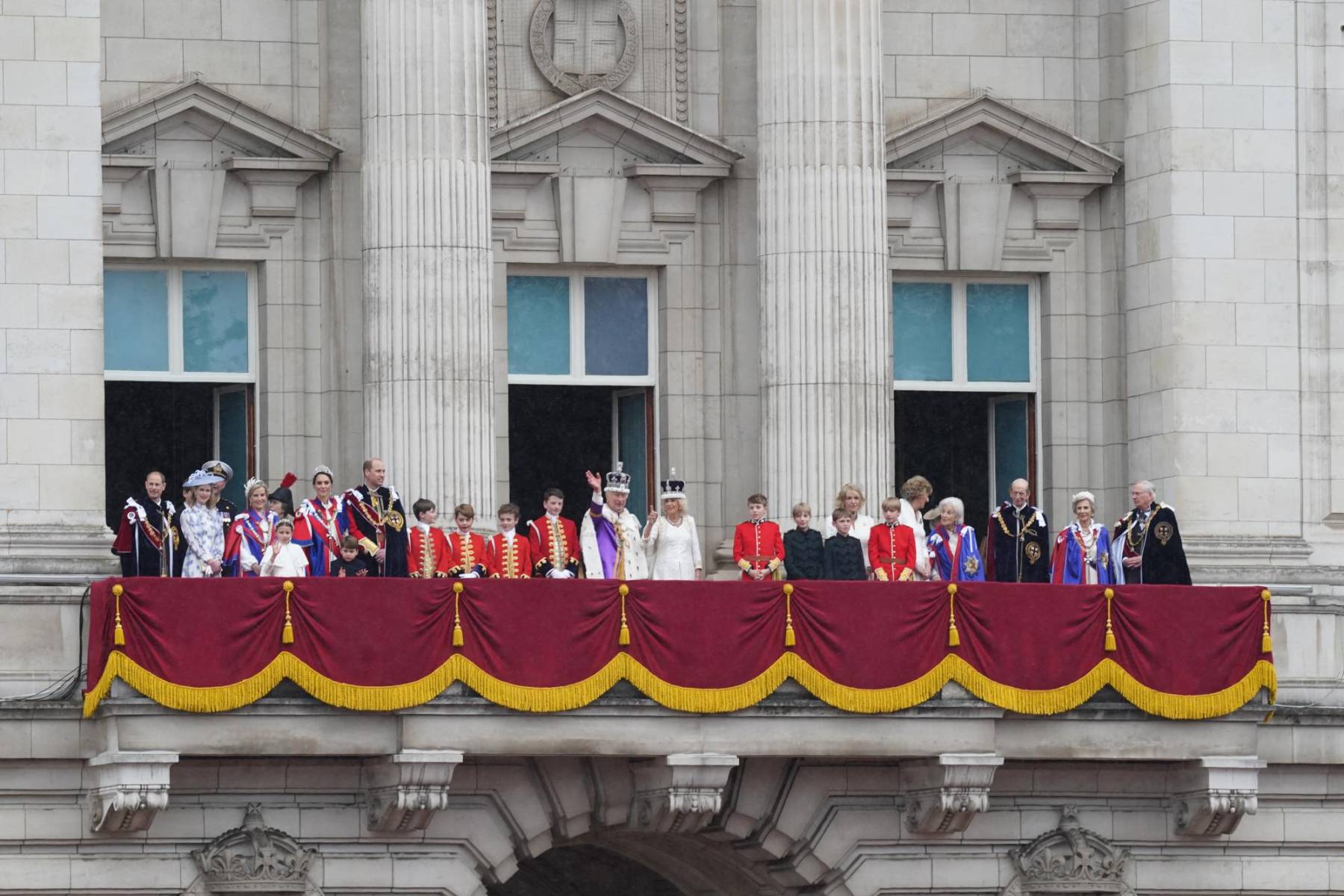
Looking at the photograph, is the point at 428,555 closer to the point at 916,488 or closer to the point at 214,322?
the point at 214,322

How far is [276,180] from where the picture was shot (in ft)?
164

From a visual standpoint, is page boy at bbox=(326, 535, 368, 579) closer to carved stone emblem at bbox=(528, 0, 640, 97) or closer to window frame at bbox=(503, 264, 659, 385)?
window frame at bbox=(503, 264, 659, 385)

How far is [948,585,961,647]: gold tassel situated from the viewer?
46.2m

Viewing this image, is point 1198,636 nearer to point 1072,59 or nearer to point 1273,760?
point 1273,760

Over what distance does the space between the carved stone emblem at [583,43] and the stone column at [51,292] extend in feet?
21.8

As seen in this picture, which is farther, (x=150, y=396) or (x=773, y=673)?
(x=150, y=396)

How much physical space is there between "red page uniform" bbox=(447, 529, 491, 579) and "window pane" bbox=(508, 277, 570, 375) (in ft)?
15.8

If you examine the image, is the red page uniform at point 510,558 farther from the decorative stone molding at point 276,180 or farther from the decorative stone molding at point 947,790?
the decorative stone molding at point 276,180

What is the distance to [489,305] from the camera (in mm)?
48719

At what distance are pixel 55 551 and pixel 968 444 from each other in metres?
13.2

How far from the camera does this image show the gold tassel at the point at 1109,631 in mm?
46812

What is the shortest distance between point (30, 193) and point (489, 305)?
231 inches

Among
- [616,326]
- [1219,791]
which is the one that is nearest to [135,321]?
[616,326]

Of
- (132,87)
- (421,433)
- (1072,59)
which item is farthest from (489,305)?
(1072,59)
